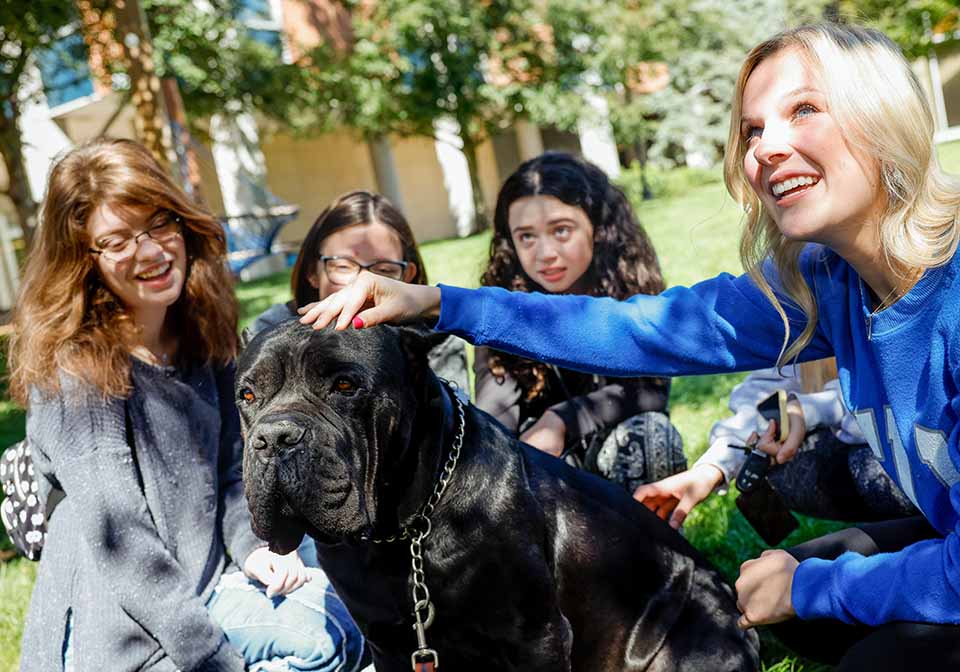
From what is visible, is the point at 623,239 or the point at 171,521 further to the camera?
the point at 623,239

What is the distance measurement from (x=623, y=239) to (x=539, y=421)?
35.8 inches

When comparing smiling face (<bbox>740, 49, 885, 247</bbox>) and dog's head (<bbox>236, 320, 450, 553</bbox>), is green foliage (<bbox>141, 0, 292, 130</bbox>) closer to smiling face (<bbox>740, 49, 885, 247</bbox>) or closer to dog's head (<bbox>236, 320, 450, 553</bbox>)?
dog's head (<bbox>236, 320, 450, 553</bbox>)

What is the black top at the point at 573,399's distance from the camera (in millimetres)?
3406

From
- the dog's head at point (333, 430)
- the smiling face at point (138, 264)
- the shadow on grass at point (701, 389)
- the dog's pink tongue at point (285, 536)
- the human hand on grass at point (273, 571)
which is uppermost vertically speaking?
the smiling face at point (138, 264)

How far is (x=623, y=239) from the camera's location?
3.75 meters

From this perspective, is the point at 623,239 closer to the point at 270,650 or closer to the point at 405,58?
the point at 270,650

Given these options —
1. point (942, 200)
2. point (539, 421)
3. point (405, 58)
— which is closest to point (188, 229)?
point (539, 421)

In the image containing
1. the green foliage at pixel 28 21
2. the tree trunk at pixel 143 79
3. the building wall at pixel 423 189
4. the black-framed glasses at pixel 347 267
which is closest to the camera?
the black-framed glasses at pixel 347 267

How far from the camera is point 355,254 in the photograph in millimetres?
3604

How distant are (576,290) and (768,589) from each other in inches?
70.6

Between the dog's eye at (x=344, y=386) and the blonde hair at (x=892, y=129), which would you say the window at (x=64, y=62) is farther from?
the blonde hair at (x=892, y=129)

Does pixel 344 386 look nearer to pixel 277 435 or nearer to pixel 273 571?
pixel 277 435

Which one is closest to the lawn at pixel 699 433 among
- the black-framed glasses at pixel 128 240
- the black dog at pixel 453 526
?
the black dog at pixel 453 526

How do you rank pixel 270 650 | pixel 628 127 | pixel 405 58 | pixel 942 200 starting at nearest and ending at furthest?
pixel 942 200, pixel 270 650, pixel 405 58, pixel 628 127
